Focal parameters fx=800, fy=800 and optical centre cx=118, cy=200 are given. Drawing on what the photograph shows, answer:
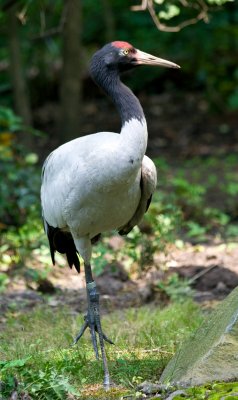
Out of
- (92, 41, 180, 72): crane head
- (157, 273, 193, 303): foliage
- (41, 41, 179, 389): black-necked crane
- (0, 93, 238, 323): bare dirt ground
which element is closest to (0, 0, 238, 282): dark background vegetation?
(0, 93, 238, 323): bare dirt ground

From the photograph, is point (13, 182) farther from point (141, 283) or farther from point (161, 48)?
point (161, 48)

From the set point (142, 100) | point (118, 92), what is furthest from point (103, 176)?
point (142, 100)

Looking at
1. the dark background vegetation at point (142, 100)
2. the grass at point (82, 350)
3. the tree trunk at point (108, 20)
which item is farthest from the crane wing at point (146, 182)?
the tree trunk at point (108, 20)

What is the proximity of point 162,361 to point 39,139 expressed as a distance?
10.3 m

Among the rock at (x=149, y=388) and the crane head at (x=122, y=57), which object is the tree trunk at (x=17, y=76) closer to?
the crane head at (x=122, y=57)

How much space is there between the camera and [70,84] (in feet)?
→ 41.8

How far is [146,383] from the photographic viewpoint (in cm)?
449

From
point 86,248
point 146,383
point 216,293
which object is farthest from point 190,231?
point 146,383

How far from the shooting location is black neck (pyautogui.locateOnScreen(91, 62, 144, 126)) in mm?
5219

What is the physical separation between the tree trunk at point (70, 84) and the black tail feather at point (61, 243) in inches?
257

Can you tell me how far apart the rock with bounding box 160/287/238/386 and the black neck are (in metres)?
1.39

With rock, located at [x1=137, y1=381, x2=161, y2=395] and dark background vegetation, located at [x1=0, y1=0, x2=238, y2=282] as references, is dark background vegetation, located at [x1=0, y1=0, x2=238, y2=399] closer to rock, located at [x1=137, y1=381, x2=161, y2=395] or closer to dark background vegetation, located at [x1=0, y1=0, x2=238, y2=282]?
dark background vegetation, located at [x1=0, y1=0, x2=238, y2=282]

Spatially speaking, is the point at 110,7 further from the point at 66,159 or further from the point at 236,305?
the point at 236,305

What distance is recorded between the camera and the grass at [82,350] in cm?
440
